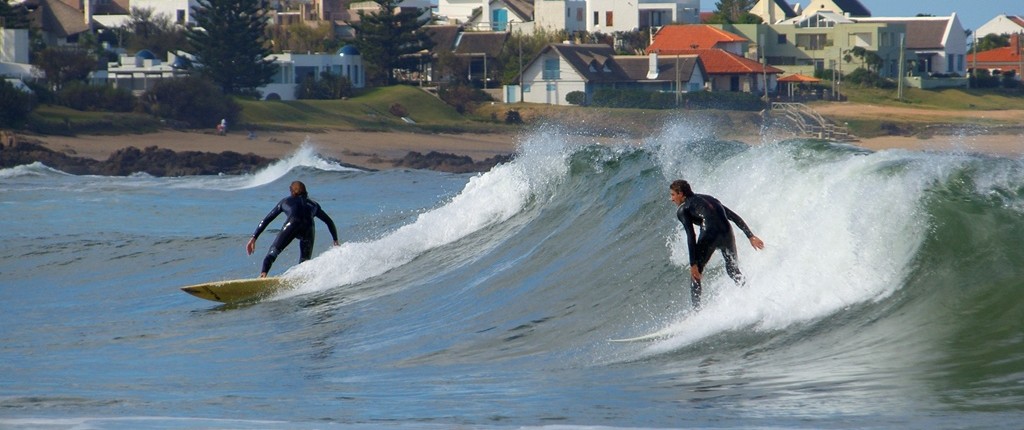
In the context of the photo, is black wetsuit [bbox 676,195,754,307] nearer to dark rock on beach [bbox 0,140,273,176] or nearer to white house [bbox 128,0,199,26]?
dark rock on beach [bbox 0,140,273,176]

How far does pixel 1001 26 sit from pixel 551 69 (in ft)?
181

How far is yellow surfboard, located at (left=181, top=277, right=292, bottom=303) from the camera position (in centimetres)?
1220

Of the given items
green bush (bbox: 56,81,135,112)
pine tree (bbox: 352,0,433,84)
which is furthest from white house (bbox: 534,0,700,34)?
green bush (bbox: 56,81,135,112)

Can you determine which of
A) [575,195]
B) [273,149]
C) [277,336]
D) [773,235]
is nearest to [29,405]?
[277,336]

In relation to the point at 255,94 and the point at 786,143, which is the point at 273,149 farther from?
the point at 786,143

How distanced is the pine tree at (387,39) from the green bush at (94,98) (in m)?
17.0

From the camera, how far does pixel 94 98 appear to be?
46031 millimetres

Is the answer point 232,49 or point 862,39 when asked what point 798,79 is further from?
point 232,49

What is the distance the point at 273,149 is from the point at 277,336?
3311 cm

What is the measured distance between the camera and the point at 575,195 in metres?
16.0

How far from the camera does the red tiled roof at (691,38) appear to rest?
68.4 m

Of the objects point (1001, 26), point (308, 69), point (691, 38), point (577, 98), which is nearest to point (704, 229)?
point (577, 98)

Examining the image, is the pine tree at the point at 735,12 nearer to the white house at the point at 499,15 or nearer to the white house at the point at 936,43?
the white house at the point at 936,43

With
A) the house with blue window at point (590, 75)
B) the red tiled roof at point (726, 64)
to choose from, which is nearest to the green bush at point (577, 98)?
the house with blue window at point (590, 75)
